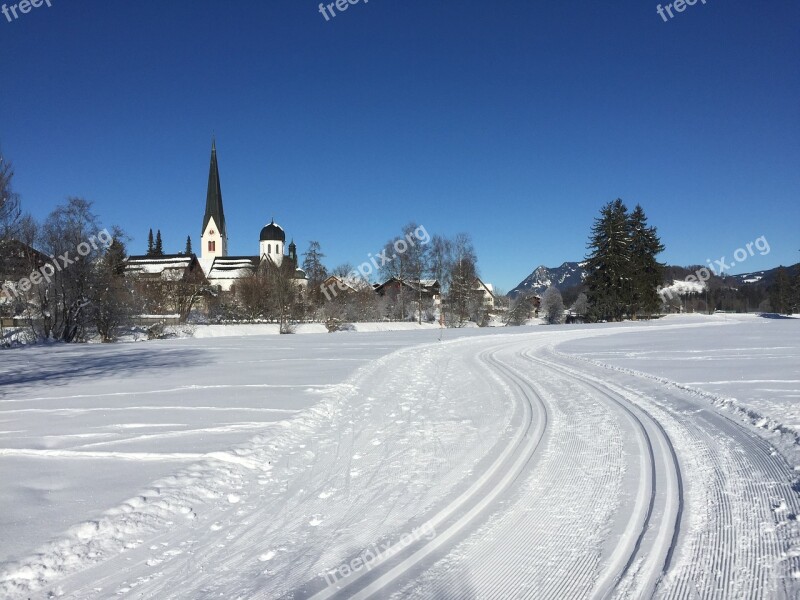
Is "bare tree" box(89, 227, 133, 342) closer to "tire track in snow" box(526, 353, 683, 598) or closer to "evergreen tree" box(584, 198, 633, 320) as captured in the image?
"tire track in snow" box(526, 353, 683, 598)

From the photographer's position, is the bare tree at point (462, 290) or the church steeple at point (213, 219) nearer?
the bare tree at point (462, 290)

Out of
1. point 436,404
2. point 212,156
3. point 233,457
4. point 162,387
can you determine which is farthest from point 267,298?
point 212,156

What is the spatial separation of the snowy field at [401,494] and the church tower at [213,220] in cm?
9626

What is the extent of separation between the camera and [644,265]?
58.1 metres

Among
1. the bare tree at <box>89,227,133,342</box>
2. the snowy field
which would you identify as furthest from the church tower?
the snowy field

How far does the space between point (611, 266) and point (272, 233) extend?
66.9m

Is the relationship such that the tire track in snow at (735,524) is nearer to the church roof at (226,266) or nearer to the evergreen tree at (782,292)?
the evergreen tree at (782,292)

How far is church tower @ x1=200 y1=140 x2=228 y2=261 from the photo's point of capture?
100688 mm

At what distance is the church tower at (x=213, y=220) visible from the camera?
100688mm

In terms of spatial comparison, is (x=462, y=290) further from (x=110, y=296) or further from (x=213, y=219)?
(x=213, y=219)

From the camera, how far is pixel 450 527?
4176 millimetres

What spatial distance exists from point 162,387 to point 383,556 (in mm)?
9495

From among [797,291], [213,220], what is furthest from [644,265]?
[213,220]

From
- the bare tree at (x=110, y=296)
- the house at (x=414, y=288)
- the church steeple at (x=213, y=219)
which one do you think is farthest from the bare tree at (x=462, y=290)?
the church steeple at (x=213, y=219)
